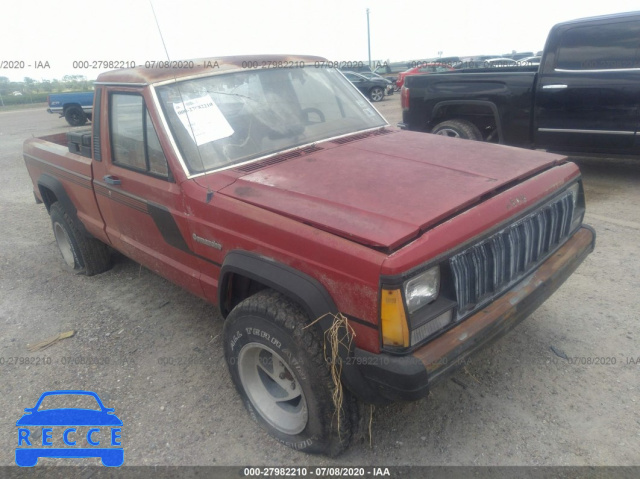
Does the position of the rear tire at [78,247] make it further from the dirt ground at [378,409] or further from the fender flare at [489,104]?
the fender flare at [489,104]

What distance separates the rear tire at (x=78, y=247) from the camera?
4258mm

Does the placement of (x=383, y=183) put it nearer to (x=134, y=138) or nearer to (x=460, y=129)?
(x=134, y=138)

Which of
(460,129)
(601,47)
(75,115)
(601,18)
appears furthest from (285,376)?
(75,115)

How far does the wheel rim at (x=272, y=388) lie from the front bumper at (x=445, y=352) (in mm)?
503

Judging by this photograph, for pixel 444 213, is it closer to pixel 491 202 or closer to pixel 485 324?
pixel 491 202

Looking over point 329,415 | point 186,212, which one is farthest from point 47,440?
point 329,415

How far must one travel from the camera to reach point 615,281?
362 centimetres

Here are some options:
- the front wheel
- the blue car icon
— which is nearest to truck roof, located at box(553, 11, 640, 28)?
the blue car icon

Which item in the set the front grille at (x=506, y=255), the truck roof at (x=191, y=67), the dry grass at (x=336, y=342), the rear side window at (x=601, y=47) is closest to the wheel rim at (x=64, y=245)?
the truck roof at (x=191, y=67)

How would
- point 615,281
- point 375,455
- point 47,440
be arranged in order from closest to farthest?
point 375,455 → point 47,440 → point 615,281

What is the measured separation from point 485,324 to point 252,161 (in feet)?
5.15

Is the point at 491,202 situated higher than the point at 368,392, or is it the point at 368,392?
the point at 491,202

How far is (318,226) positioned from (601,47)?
16.8 ft

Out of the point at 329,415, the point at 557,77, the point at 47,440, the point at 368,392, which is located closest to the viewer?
the point at 368,392
